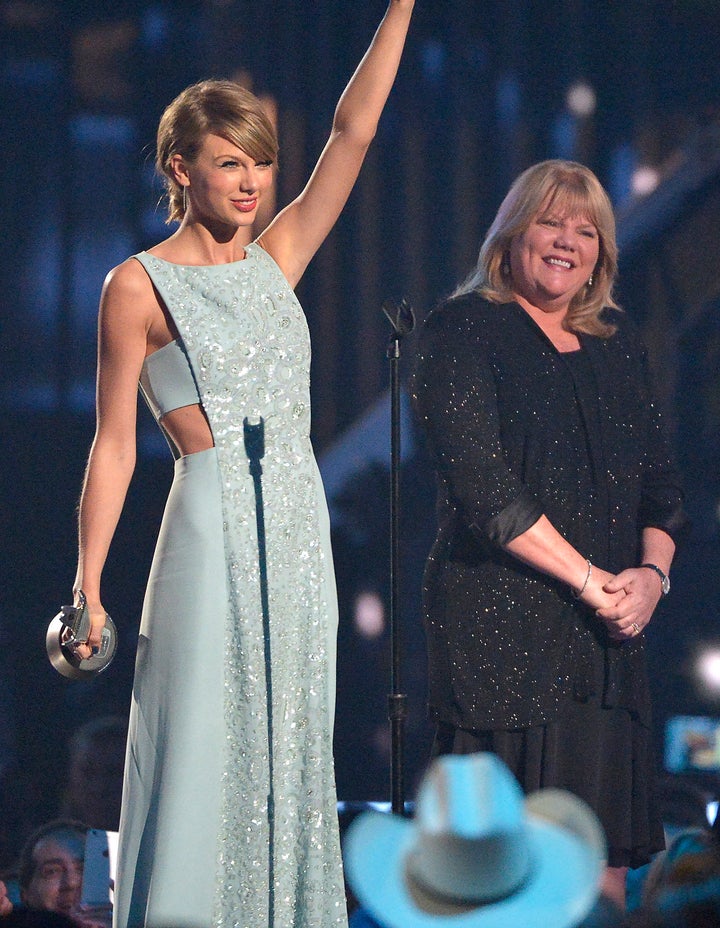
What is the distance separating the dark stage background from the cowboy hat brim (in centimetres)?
265

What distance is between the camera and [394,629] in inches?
100

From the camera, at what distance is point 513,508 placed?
7.55 feet

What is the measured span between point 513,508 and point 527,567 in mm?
127

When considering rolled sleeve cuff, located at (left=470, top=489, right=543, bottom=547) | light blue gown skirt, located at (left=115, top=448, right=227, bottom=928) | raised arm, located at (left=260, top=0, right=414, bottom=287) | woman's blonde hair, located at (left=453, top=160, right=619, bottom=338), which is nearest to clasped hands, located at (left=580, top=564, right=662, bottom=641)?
rolled sleeve cuff, located at (left=470, top=489, right=543, bottom=547)

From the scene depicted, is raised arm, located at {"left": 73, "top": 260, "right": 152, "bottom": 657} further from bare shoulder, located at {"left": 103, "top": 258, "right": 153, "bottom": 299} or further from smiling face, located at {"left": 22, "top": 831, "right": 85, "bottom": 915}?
smiling face, located at {"left": 22, "top": 831, "right": 85, "bottom": 915}

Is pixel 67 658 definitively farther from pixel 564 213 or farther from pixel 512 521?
pixel 564 213

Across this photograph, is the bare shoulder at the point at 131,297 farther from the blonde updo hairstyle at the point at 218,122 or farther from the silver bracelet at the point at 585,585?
the silver bracelet at the point at 585,585

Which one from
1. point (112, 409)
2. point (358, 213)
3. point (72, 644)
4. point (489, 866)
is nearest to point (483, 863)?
point (489, 866)

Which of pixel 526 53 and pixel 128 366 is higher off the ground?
pixel 526 53

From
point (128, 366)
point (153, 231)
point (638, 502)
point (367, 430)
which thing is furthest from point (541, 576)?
point (153, 231)

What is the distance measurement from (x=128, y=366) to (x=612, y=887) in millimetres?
1294

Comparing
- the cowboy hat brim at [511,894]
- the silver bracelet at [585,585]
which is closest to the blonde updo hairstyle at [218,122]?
the silver bracelet at [585,585]

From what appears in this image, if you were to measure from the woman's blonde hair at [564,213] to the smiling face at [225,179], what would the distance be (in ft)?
1.72

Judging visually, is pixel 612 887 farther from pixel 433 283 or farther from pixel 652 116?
pixel 652 116
